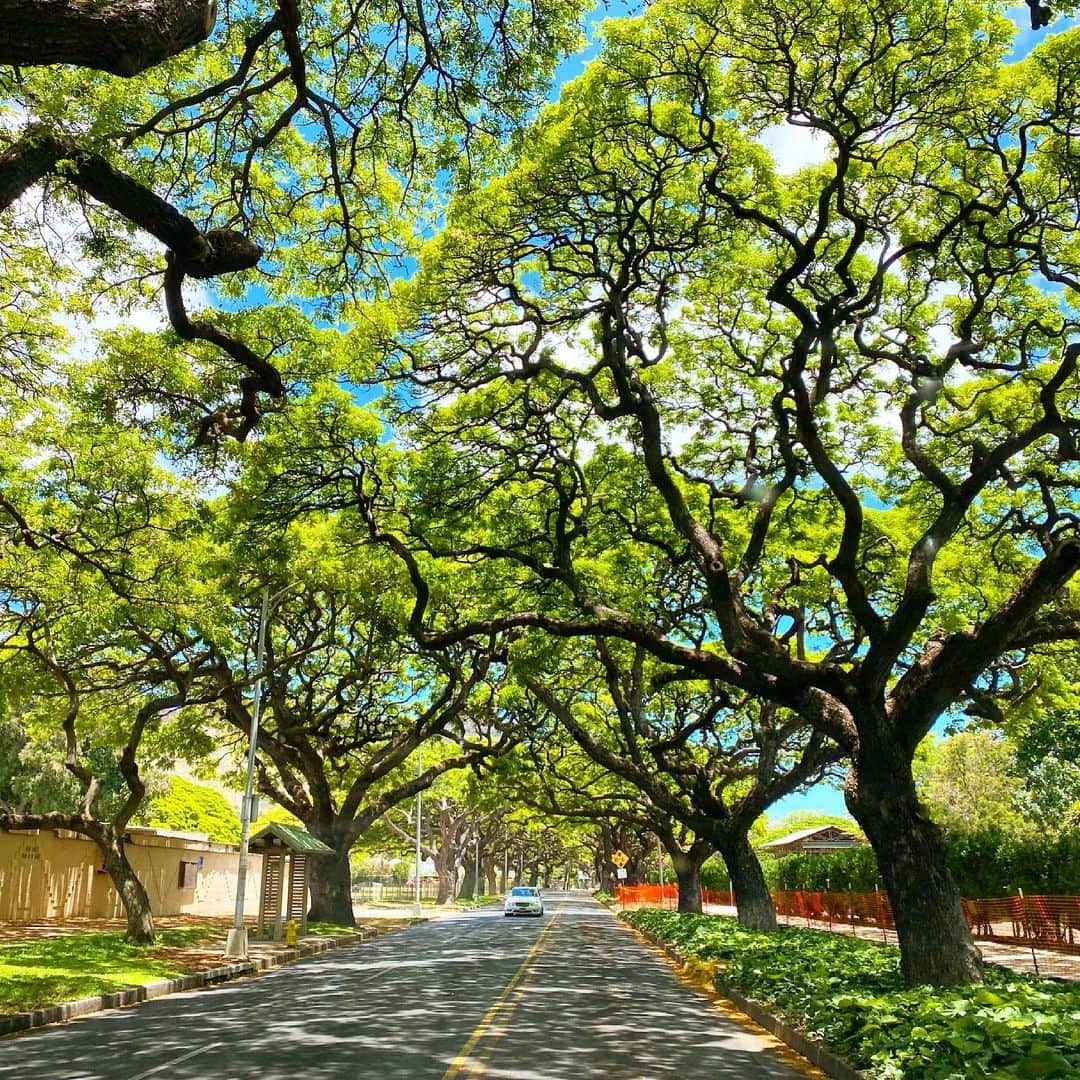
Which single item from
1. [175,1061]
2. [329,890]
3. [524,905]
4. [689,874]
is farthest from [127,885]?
[524,905]

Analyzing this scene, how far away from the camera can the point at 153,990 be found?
14.5 meters

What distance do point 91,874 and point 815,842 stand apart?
37.4 m

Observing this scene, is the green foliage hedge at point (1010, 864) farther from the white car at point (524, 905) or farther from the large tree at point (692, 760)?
the white car at point (524, 905)

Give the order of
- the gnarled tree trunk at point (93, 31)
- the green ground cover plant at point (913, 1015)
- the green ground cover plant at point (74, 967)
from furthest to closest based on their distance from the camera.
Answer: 1. the green ground cover plant at point (74, 967)
2. the green ground cover plant at point (913, 1015)
3. the gnarled tree trunk at point (93, 31)

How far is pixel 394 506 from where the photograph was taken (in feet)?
54.6

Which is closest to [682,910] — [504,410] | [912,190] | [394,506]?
[394,506]

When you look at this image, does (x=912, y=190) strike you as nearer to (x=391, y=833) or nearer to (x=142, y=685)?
(x=142, y=685)

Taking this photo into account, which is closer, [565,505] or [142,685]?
[565,505]

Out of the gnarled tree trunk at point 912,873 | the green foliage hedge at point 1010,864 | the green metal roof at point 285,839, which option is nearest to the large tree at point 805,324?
the gnarled tree trunk at point 912,873

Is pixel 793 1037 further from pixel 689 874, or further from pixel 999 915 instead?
pixel 689 874

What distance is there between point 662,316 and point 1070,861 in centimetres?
1831

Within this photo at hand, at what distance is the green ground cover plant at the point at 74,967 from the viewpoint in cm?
1245

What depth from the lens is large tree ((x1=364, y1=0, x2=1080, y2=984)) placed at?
991cm

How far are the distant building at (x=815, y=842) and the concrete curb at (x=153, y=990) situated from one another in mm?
33239
